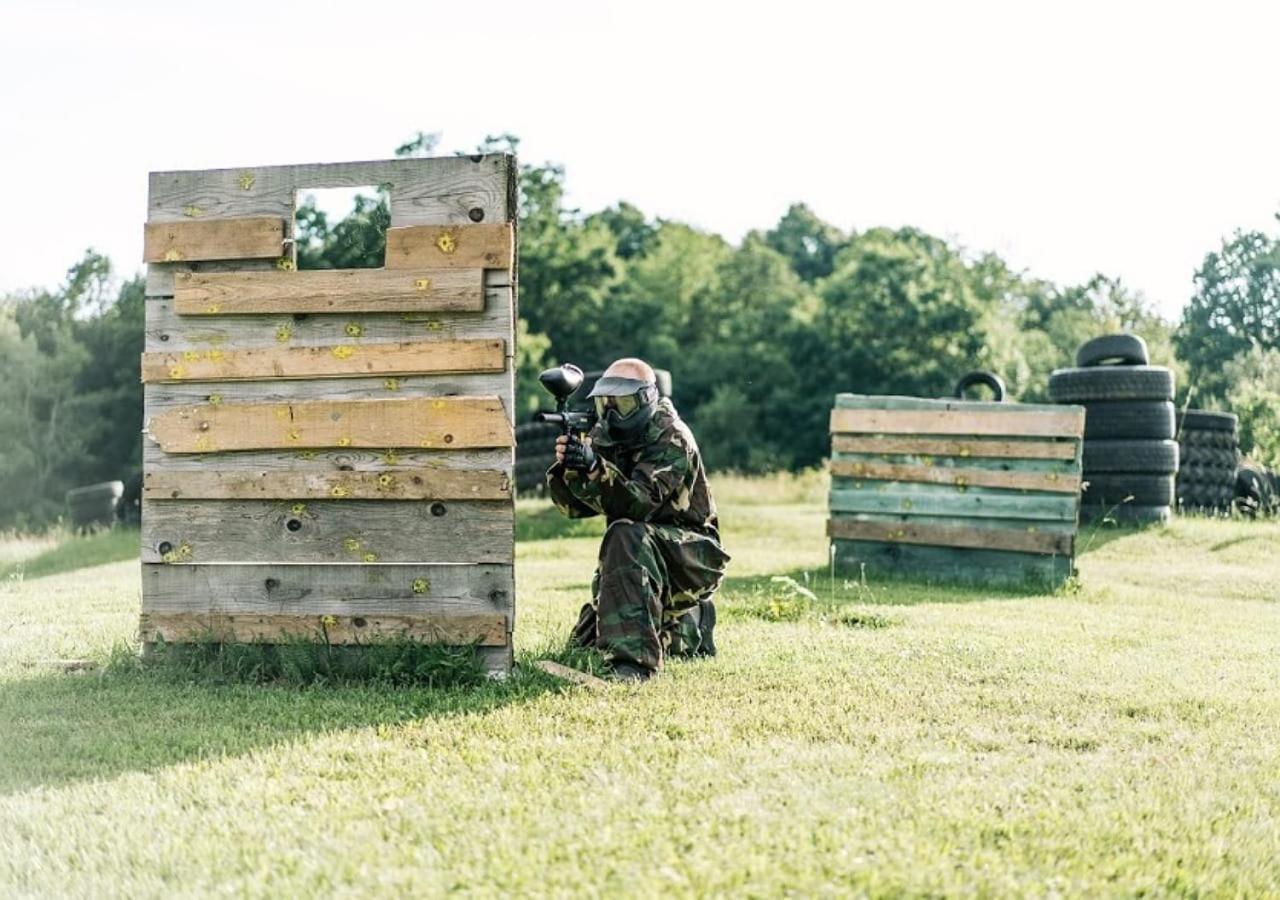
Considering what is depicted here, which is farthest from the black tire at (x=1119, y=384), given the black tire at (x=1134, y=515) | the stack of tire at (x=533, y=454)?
the stack of tire at (x=533, y=454)

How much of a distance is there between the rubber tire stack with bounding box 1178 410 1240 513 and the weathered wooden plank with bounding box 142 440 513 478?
15.1 m

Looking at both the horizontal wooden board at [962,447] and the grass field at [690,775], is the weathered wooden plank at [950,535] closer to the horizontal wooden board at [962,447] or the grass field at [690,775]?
the horizontal wooden board at [962,447]

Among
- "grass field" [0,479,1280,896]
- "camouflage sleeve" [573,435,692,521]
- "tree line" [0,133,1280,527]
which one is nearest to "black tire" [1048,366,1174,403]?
"grass field" [0,479,1280,896]

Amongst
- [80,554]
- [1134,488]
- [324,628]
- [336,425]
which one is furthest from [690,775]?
[80,554]

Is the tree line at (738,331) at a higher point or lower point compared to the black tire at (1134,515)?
higher

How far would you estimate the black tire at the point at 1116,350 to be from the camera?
1645 centimetres

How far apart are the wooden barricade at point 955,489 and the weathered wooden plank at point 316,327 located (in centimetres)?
561

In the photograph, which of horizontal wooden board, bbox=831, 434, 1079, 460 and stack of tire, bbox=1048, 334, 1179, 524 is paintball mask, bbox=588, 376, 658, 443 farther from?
stack of tire, bbox=1048, 334, 1179, 524

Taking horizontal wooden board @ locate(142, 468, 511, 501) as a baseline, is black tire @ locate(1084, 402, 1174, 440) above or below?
above

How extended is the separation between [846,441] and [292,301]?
6791 millimetres

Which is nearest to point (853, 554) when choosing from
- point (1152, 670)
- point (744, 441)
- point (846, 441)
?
point (846, 441)

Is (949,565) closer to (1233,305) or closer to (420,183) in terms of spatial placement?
(420,183)

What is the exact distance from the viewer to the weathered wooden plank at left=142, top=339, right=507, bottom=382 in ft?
21.8

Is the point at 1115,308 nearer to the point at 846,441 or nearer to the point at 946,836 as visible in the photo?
the point at 846,441
